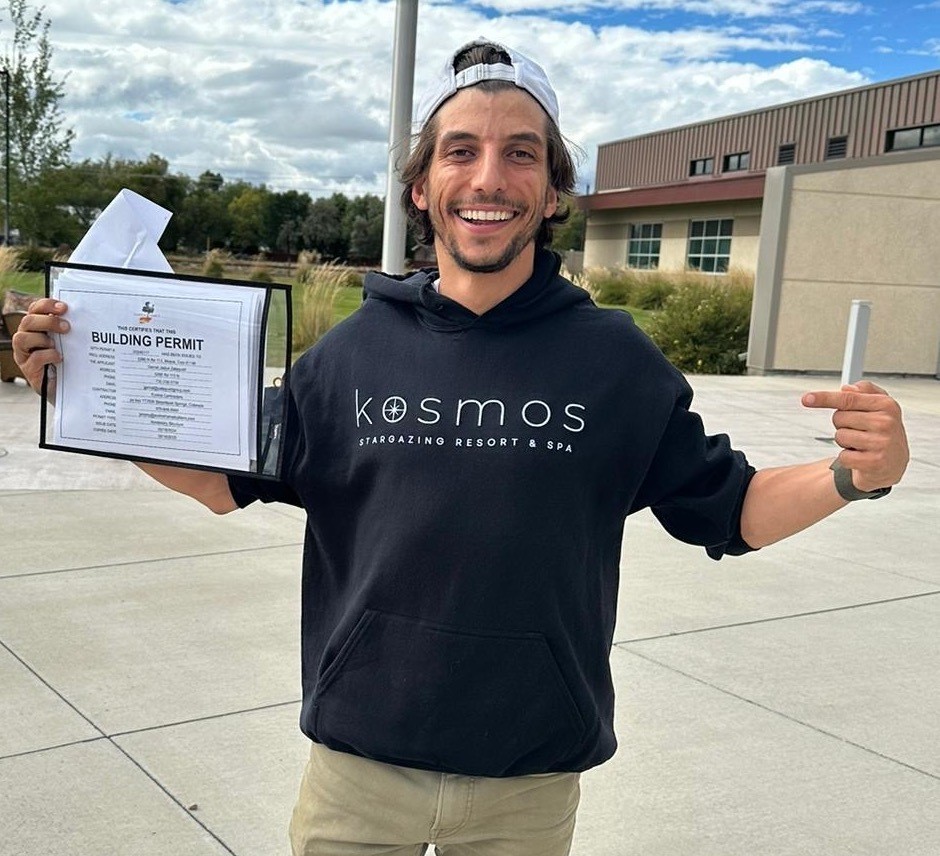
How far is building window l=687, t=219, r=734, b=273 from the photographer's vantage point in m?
36.1

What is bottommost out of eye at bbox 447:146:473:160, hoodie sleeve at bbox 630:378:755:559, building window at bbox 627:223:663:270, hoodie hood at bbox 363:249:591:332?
hoodie sleeve at bbox 630:378:755:559

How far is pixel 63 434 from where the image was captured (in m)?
1.96

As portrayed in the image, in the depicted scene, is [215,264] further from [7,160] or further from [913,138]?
[913,138]

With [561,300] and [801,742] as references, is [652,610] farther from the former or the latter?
[561,300]

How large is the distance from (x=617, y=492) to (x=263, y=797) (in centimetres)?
198

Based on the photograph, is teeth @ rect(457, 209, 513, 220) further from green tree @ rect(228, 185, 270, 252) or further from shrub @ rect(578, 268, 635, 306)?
green tree @ rect(228, 185, 270, 252)

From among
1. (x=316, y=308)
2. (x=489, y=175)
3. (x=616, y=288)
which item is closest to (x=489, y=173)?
(x=489, y=175)

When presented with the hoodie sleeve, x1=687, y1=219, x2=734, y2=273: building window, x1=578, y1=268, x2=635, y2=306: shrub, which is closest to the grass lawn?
the hoodie sleeve

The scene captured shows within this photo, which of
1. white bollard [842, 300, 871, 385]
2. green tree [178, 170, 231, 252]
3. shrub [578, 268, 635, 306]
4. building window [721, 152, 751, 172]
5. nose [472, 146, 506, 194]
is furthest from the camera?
green tree [178, 170, 231, 252]

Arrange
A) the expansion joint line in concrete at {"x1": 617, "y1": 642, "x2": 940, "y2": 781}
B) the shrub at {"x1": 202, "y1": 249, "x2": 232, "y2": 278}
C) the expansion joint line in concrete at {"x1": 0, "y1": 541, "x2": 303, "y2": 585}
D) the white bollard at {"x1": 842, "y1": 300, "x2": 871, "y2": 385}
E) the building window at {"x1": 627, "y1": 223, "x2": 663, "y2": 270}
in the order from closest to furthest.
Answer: the expansion joint line in concrete at {"x1": 617, "y1": 642, "x2": 940, "y2": 781} → the expansion joint line in concrete at {"x1": 0, "y1": 541, "x2": 303, "y2": 585} → the white bollard at {"x1": 842, "y1": 300, "x2": 871, "y2": 385} → the shrub at {"x1": 202, "y1": 249, "x2": 232, "y2": 278} → the building window at {"x1": 627, "y1": 223, "x2": 663, "y2": 270}

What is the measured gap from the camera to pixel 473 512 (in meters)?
1.69

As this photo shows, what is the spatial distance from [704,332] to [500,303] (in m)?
15.8

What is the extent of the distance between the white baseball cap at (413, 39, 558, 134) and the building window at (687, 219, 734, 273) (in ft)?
113

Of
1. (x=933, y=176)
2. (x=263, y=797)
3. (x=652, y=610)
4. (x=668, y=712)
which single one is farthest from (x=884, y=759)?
(x=933, y=176)
